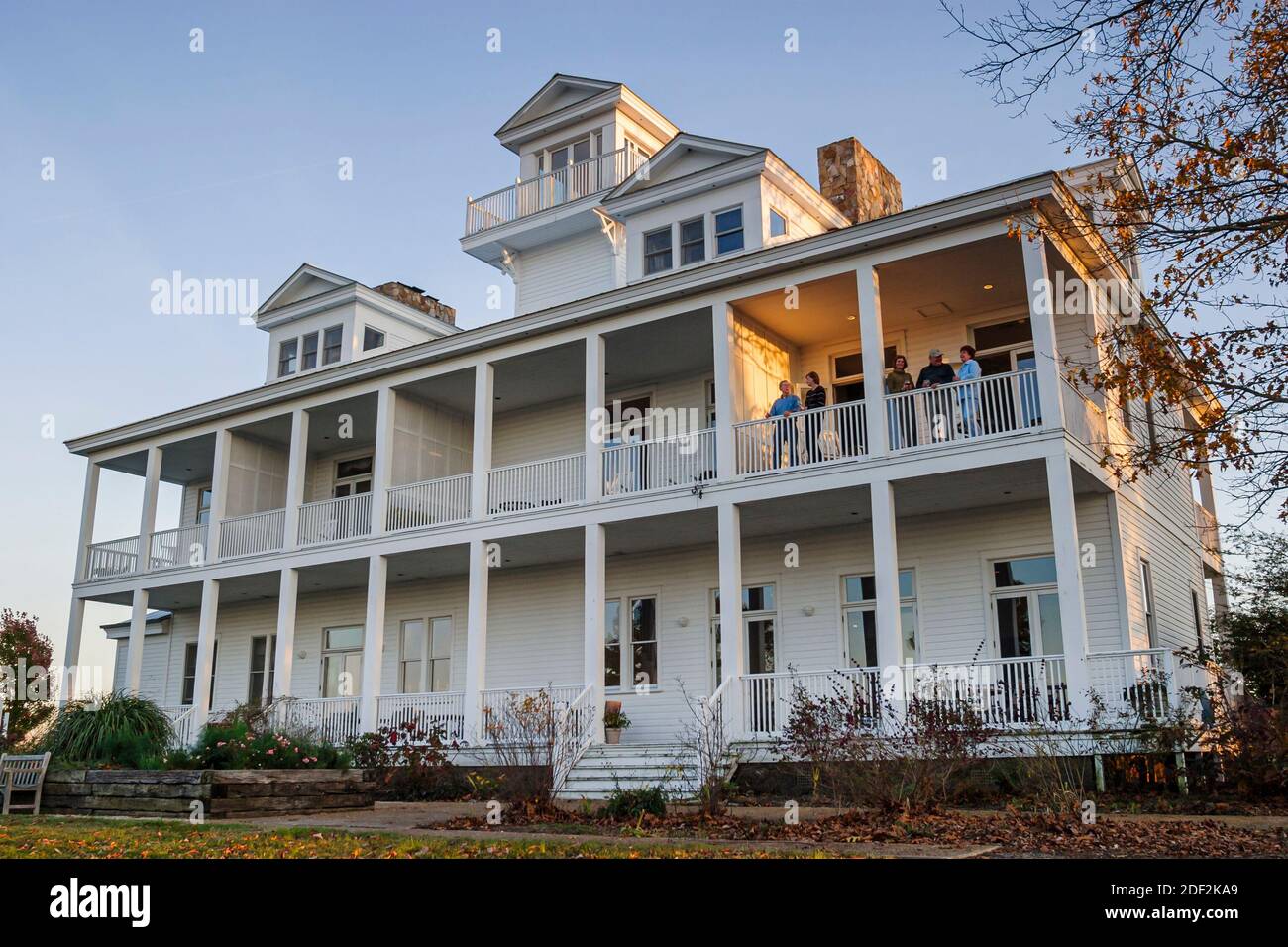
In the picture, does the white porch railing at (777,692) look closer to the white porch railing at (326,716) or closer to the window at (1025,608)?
the window at (1025,608)

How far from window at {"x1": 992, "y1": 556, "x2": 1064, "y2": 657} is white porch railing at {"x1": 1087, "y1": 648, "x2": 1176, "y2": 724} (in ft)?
8.34

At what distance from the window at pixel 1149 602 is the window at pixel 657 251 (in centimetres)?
1037

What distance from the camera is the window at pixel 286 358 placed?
91.5ft

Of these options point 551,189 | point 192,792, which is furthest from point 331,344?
point 192,792

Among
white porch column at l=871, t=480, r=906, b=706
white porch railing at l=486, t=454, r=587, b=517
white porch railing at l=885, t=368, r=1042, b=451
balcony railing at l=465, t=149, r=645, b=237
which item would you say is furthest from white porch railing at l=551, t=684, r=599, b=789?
balcony railing at l=465, t=149, r=645, b=237

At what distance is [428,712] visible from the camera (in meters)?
20.2

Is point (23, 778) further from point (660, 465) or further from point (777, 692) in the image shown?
point (660, 465)

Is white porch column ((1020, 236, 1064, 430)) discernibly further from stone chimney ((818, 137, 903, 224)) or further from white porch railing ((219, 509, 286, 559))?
white porch railing ((219, 509, 286, 559))

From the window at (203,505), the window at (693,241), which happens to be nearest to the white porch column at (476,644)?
the window at (693,241)

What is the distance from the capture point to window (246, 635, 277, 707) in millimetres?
26953
